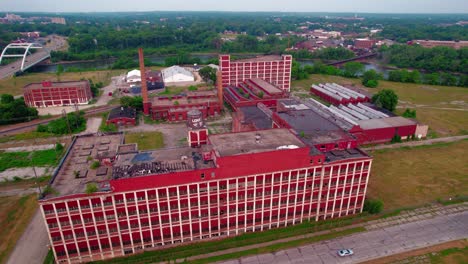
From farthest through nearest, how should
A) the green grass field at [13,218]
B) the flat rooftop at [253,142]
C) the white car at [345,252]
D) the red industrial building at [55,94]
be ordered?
the red industrial building at [55,94], the flat rooftop at [253,142], the green grass field at [13,218], the white car at [345,252]

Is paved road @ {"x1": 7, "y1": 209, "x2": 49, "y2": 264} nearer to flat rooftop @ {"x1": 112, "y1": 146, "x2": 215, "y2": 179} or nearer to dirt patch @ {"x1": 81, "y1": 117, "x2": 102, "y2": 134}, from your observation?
flat rooftop @ {"x1": 112, "y1": 146, "x2": 215, "y2": 179}

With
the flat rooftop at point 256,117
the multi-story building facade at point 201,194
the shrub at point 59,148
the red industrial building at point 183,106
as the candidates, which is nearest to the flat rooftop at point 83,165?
the multi-story building facade at point 201,194

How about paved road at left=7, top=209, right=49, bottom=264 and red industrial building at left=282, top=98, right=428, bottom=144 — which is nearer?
paved road at left=7, top=209, right=49, bottom=264

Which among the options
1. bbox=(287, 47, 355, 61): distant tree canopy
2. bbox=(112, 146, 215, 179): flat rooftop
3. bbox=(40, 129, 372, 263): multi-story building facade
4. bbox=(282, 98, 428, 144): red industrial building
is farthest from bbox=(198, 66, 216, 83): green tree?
bbox=(287, 47, 355, 61): distant tree canopy

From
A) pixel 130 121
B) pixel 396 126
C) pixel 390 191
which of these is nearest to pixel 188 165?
pixel 390 191

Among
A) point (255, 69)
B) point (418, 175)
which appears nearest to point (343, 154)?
point (418, 175)

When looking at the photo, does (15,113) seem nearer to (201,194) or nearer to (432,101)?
(201,194)

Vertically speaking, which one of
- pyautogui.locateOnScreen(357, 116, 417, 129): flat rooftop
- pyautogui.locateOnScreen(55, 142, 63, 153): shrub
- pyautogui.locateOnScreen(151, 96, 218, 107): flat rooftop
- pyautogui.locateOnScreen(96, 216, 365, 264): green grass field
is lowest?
pyautogui.locateOnScreen(96, 216, 365, 264): green grass field

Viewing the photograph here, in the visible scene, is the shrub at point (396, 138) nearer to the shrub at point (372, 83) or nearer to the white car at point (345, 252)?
the white car at point (345, 252)
